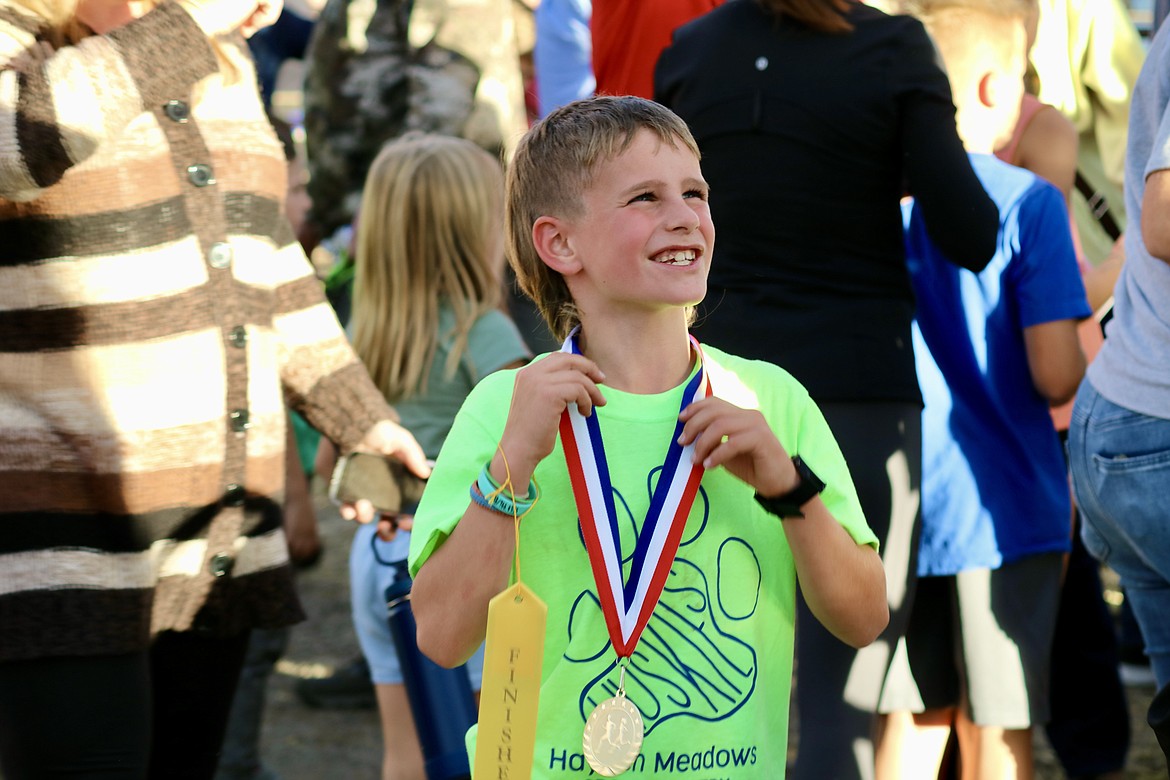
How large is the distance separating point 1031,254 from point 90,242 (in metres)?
2.05

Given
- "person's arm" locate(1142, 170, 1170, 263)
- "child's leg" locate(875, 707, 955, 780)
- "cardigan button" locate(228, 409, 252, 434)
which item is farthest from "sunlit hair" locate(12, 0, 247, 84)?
"child's leg" locate(875, 707, 955, 780)

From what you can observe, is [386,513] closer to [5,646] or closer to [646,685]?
[5,646]

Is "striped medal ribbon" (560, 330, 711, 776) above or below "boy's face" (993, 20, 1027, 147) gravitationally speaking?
below

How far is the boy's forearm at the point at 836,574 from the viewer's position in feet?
6.22

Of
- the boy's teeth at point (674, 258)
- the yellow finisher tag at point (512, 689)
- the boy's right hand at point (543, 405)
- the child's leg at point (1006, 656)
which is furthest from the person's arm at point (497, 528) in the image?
the child's leg at point (1006, 656)

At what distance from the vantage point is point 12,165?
218 centimetres

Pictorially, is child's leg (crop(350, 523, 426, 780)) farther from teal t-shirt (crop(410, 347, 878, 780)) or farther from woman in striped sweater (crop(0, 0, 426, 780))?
teal t-shirt (crop(410, 347, 878, 780))

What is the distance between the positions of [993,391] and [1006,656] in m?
0.62

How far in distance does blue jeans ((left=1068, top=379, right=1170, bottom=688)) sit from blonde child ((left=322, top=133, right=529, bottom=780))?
152 cm

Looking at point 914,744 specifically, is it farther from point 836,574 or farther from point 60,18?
point 60,18

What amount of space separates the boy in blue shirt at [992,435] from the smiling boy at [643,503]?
1279 mm

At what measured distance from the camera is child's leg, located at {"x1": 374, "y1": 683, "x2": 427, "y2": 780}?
11.5ft

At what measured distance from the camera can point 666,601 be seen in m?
1.95

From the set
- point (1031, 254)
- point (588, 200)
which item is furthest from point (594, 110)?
point (1031, 254)
